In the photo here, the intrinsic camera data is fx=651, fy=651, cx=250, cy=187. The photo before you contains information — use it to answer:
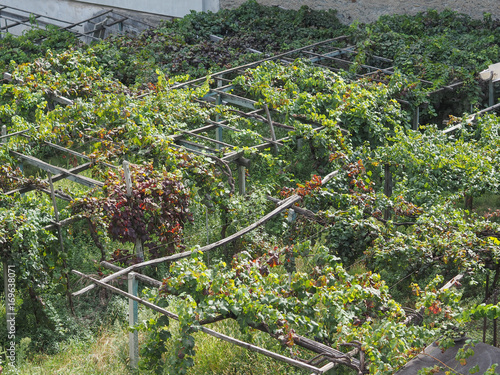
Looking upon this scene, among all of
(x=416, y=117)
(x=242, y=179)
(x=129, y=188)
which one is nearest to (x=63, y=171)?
(x=129, y=188)

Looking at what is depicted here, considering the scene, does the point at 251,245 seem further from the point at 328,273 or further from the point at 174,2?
the point at 174,2

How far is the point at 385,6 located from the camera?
672 inches

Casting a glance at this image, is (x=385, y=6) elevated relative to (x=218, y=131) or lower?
elevated

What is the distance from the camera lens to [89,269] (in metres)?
8.88

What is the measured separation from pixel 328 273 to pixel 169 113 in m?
5.07

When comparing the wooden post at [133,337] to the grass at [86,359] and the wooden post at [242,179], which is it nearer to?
the grass at [86,359]

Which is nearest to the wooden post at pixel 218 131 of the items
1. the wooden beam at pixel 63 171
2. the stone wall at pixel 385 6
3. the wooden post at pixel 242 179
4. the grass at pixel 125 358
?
the wooden post at pixel 242 179

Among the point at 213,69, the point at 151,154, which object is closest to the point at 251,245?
the point at 151,154

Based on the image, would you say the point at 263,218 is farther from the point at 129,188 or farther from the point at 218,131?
the point at 218,131

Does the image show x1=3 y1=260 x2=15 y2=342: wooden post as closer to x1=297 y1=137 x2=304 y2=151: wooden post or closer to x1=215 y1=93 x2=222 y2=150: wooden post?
x1=215 y1=93 x2=222 y2=150: wooden post

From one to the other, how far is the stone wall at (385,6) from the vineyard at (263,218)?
8.45ft

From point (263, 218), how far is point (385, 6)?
464 inches

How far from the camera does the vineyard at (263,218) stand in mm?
5430

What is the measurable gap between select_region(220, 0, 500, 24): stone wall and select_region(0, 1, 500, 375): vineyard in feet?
8.45
